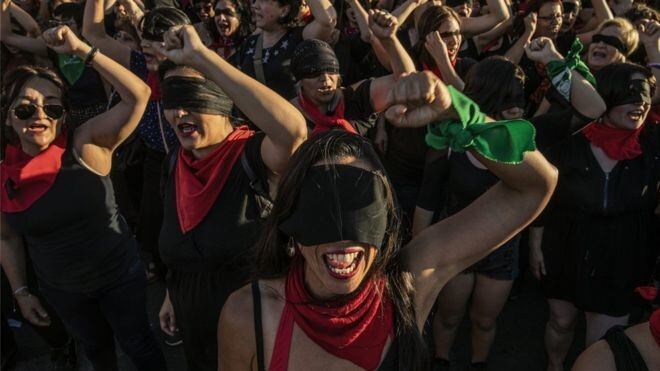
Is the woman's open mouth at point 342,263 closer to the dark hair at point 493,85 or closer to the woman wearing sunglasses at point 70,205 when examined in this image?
the woman wearing sunglasses at point 70,205

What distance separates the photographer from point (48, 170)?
2.70m

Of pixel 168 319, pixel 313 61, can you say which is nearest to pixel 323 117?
pixel 313 61

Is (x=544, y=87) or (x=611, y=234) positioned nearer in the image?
(x=611, y=234)

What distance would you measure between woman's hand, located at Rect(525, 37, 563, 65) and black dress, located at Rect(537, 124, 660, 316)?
0.44m

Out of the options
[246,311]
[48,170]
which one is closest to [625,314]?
[246,311]

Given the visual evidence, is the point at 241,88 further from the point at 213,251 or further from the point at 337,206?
the point at 213,251

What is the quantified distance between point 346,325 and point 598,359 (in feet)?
2.72

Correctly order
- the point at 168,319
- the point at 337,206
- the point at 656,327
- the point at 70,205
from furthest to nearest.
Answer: the point at 168,319, the point at 70,205, the point at 656,327, the point at 337,206

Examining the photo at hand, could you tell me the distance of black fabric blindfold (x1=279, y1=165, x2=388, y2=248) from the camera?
5.12ft

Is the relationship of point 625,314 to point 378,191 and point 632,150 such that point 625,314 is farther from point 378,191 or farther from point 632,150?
point 378,191

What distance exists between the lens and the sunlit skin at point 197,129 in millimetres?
2521

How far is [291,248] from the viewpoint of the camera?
1.82 metres

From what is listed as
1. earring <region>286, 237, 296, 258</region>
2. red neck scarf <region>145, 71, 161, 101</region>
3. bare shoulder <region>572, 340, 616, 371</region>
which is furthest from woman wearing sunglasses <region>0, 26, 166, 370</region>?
bare shoulder <region>572, 340, 616, 371</region>

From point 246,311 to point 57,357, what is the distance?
106 inches
